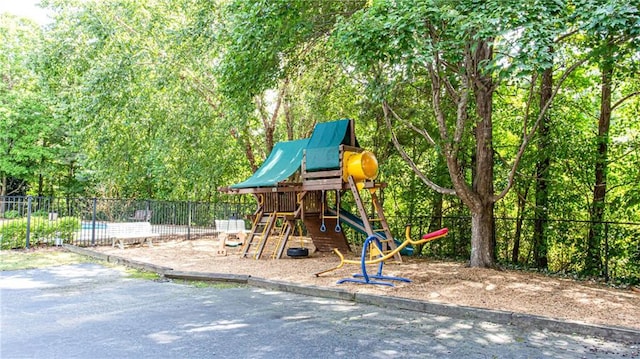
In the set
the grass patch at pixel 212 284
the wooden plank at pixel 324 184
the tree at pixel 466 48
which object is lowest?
the grass patch at pixel 212 284

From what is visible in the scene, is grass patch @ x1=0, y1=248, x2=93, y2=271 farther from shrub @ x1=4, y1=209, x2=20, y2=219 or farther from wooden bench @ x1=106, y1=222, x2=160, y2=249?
shrub @ x1=4, y1=209, x2=20, y2=219

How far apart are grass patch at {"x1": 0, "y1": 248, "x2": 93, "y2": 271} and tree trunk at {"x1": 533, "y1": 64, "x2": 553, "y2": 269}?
12072 millimetres

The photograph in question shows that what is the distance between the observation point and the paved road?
4246mm

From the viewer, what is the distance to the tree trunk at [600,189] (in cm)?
1030

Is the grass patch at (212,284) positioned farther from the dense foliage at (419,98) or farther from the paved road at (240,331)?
the dense foliage at (419,98)

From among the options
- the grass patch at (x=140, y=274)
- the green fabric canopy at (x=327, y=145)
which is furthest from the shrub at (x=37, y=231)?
the green fabric canopy at (x=327, y=145)

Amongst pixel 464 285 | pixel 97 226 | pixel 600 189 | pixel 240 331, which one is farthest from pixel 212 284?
pixel 600 189

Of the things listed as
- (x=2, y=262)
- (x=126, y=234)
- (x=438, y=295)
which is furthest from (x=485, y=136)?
(x=2, y=262)

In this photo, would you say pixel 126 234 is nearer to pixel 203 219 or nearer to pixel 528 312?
pixel 203 219

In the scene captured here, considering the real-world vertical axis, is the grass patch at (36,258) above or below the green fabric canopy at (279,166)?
below

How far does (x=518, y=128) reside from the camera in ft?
42.3

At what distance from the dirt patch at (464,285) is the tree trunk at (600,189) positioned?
176 cm

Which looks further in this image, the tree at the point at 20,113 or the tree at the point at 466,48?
the tree at the point at 20,113

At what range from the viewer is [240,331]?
4930 millimetres
